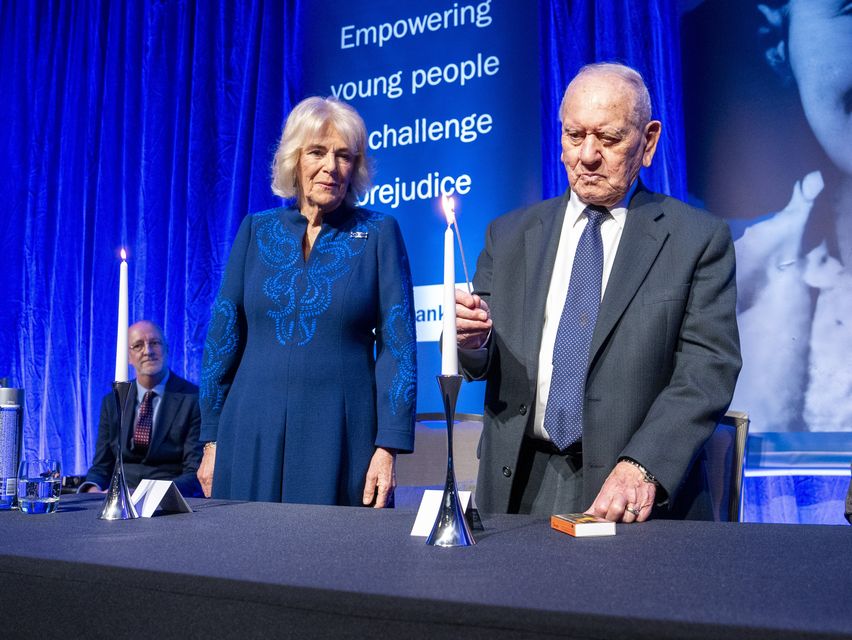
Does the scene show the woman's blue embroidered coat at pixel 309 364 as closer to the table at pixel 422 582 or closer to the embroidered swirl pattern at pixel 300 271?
the embroidered swirl pattern at pixel 300 271

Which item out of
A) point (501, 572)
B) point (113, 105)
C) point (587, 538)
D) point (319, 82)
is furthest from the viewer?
point (113, 105)

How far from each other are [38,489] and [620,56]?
10.8 ft

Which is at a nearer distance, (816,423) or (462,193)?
(816,423)

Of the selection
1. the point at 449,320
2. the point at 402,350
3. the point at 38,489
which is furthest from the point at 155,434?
the point at 449,320

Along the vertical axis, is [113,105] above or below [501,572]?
above

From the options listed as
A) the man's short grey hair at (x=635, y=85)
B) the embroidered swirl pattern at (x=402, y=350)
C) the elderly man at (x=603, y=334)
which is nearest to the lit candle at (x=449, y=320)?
the elderly man at (x=603, y=334)

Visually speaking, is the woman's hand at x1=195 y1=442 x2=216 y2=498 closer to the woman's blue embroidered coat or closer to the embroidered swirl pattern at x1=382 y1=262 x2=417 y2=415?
the woman's blue embroidered coat

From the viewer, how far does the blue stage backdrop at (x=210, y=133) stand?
427 cm

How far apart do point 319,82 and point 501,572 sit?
170 inches

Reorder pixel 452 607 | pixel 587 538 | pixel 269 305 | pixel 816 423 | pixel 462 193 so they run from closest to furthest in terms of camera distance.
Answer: pixel 452 607
pixel 587 538
pixel 269 305
pixel 816 423
pixel 462 193

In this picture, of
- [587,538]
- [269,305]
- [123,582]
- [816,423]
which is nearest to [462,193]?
[816,423]

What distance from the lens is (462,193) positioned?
173 inches

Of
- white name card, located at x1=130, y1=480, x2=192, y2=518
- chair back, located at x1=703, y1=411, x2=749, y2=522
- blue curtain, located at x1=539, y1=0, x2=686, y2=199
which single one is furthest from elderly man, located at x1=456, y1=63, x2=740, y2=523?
blue curtain, located at x1=539, y1=0, x2=686, y2=199

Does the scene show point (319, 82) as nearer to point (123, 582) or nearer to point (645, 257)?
point (645, 257)
